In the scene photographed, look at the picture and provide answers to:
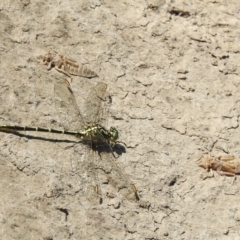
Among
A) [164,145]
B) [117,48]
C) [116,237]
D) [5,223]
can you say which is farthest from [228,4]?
[5,223]

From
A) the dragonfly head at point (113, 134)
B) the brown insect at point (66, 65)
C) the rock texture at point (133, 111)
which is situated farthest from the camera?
the brown insect at point (66, 65)

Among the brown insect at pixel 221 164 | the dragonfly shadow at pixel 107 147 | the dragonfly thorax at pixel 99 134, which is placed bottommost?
the brown insect at pixel 221 164

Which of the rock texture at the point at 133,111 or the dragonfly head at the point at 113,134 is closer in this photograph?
the rock texture at the point at 133,111

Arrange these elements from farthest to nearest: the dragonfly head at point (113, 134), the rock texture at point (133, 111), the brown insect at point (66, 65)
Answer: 1. the brown insect at point (66, 65)
2. the dragonfly head at point (113, 134)
3. the rock texture at point (133, 111)

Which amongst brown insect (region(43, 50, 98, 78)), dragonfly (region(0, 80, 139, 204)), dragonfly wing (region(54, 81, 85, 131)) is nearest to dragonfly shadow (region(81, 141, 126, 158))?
dragonfly (region(0, 80, 139, 204))

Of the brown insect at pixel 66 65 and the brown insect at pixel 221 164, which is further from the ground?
the brown insect at pixel 66 65

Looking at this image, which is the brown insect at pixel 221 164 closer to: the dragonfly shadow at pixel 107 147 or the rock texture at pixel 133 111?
the rock texture at pixel 133 111

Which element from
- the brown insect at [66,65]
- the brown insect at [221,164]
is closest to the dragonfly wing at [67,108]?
the brown insect at [66,65]
